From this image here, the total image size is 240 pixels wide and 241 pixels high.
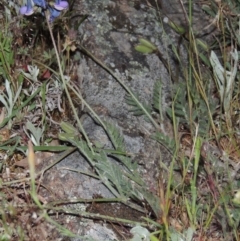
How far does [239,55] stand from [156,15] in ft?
1.14

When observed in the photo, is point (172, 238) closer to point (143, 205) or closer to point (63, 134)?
point (143, 205)

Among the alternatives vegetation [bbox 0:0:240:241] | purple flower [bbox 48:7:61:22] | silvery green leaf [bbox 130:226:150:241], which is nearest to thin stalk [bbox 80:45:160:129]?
vegetation [bbox 0:0:240:241]

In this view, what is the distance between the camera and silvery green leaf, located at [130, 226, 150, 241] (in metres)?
1.72

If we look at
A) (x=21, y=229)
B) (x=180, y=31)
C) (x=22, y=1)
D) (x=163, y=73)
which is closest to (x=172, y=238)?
(x=21, y=229)

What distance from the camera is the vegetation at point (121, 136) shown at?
179 centimetres

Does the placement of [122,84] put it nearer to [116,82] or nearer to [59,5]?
[116,82]

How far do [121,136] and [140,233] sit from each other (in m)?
0.40

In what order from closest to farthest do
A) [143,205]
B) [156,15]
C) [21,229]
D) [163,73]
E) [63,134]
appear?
[21,229] → [143,205] → [63,134] → [163,73] → [156,15]

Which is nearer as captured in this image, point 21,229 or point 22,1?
point 21,229

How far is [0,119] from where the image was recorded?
7.02ft

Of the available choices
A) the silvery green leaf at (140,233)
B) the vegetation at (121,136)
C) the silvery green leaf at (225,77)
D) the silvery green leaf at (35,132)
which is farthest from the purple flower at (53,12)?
the silvery green leaf at (140,233)

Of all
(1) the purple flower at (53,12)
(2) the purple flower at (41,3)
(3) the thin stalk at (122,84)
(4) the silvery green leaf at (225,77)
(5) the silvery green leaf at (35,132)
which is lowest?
(5) the silvery green leaf at (35,132)

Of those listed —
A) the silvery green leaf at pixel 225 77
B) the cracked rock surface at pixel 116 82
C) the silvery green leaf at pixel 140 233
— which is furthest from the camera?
the silvery green leaf at pixel 225 77

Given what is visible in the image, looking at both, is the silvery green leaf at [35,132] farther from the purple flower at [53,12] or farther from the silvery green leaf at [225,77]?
the silvery green leaf at [225,77]
